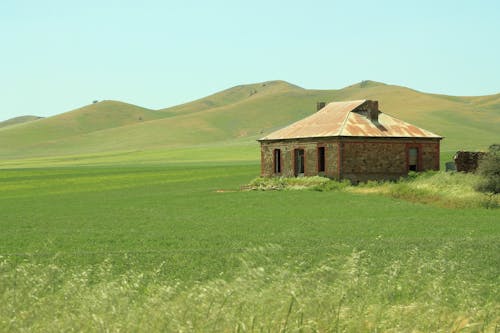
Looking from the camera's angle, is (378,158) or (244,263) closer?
(244,263)

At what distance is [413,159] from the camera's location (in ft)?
187

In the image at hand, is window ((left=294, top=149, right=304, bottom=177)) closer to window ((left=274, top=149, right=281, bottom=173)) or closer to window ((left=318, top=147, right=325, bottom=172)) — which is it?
window ((left=318, top=147, right=325, bottom=172))

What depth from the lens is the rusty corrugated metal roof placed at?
2168 inches

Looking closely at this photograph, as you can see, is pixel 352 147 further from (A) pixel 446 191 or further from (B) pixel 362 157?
(A) pixel 446 191

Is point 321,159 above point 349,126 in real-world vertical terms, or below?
below

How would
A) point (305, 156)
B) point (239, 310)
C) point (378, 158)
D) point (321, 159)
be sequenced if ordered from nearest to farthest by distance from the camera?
1. point (239, 310)
2. point (378, 158)
3. point (321, 159)
4. point (305, 156)

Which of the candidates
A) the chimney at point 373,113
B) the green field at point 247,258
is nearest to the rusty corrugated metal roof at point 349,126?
the chimney at point 373,113

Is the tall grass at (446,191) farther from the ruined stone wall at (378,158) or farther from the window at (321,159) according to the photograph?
the window at (321,159)

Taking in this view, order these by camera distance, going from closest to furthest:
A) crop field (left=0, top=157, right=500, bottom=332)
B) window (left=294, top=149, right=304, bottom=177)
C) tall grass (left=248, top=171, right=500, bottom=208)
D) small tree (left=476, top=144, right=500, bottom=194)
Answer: crop field (left=0, top=157, right=500, bottom=332), tall grass (left=248, top=171, right=500, bottom=208), small tree (left=476, top=144, right=500, bottom=194), window (left=294, top=149, right=304, bottom=177)

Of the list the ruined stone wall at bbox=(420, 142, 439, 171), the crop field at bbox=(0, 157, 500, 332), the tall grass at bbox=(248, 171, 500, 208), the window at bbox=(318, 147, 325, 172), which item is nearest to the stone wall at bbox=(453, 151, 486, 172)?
the tall grass at bbox=(248, 171, 500, 208)

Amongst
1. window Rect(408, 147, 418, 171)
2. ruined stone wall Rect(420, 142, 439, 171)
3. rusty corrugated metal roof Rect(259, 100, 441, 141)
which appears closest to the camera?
rusty corrugated metal roof Rect(259, 100, 441, 141)

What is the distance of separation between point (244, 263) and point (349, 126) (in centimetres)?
4624

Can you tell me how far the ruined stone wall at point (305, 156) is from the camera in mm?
54156

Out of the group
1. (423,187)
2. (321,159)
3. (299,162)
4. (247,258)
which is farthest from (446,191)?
(247,258)
